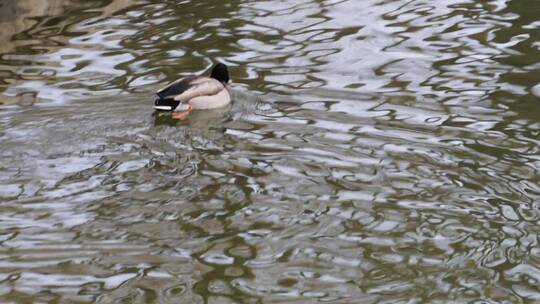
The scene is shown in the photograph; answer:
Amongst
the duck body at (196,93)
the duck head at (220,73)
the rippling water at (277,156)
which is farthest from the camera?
the duck head at (220,73)

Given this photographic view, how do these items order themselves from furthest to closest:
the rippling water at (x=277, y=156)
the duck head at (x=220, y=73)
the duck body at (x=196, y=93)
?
the duck head at (x=220, y=73) < the duck body at (x=196, y=93) < the rippling water at (x=277, y=156)

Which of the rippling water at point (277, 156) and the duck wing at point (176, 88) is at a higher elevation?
the duck wing at point (176, 88)

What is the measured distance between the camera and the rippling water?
8008 mm

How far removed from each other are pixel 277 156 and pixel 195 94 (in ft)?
5.94

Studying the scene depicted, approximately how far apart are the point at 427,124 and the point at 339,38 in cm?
316

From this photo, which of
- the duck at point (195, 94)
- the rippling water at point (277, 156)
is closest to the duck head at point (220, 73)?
the duck at point (195, 94)

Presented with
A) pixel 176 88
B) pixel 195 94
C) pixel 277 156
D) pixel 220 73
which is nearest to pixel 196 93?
pixel 195 94

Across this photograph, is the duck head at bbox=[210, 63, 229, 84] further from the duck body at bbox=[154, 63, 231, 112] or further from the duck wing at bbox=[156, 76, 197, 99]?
the duck wing at bbox=[156, 76, 197, 99]

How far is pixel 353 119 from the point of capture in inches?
432

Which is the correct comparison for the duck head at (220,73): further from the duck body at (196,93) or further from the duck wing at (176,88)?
the duck wing at (176,88)

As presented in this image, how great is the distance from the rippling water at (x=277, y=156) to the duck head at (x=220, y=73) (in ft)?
0.68

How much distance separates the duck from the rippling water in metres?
0.14

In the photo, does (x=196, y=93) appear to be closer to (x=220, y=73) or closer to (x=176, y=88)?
(x=176, y=88)

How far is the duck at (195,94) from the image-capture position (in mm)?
11195
